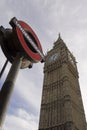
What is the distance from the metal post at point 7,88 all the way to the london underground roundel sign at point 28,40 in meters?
0.49

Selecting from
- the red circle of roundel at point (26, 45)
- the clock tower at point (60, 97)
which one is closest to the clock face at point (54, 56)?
the clock tower at point (60, 97)

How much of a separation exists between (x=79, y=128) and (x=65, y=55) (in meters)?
18.1

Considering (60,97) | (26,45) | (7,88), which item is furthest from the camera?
(60,97)

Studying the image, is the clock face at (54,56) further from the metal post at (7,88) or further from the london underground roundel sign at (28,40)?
the metal post at (7,88)

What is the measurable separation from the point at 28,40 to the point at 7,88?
235 centimetres

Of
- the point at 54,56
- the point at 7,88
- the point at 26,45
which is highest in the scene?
the point at 54,56

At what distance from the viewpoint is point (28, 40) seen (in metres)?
6.50

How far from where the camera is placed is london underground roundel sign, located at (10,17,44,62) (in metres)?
6.00

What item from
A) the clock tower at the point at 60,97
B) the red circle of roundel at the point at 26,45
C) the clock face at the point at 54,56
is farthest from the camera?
the clock face at the point at 54,56

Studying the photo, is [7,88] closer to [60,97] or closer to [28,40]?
[28,40]

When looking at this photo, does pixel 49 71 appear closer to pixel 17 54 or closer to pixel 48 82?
pixel 48 82

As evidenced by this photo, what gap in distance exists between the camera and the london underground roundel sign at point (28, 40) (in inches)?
236

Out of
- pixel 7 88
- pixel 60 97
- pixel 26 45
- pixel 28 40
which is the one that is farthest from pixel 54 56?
pixel 7 88

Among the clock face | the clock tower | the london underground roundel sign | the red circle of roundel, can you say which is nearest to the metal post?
the red circle of roundel
